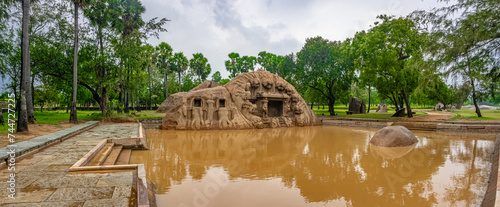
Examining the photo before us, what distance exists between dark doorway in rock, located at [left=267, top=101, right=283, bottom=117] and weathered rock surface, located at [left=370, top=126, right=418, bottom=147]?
34.8ft

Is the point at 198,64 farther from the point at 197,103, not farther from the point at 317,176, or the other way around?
the point at 317,176

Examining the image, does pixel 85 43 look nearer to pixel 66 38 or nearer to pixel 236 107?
pixel 66 38

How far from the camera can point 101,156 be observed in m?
6.59

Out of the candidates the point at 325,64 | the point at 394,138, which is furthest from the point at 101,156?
the point at 325,64

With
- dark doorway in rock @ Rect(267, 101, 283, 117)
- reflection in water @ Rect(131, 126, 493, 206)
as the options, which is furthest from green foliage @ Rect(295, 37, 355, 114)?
reflection in water @ Rect(131, 126, 493, 206)

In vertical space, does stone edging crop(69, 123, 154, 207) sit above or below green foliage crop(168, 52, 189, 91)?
below

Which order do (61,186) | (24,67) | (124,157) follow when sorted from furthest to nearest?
(24,67), (124,157), (61,186)

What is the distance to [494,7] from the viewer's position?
9711 millimetres

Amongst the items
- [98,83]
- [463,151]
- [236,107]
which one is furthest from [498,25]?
[98,83]

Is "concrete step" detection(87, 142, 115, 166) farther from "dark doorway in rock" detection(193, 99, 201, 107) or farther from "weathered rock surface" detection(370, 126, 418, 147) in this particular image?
"weathered rock surface" detection(370, 126, 418, 147)

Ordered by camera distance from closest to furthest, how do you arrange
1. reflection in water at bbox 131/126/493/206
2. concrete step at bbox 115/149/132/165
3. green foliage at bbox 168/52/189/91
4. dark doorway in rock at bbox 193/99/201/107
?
reflection in water at bbox 131/126/493/206
concrete step at bbox 115/149/132/165
dark doorway in rock at bbox 193/99/201/107
green foliage at bbox 168/52/189/91

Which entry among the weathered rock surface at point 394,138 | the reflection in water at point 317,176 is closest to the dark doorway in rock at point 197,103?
the reflection in water at point 317,176

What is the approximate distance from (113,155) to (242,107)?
38.9 ft

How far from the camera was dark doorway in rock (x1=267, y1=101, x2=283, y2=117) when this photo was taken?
2135 cm
